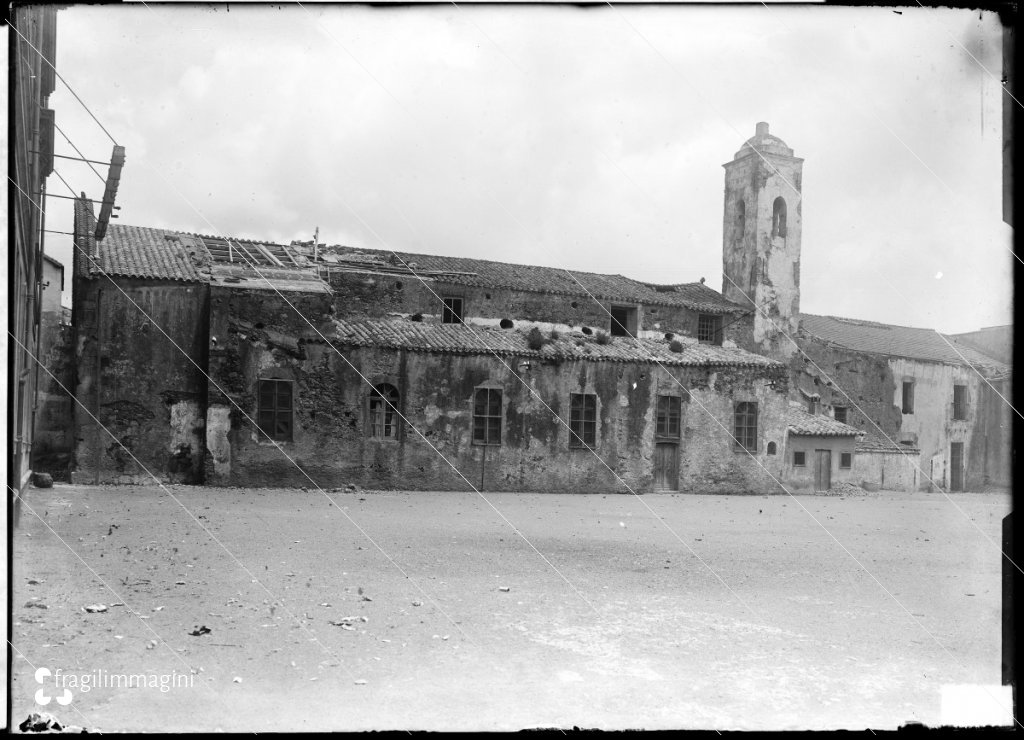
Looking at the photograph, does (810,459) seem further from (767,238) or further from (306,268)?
(306,268)

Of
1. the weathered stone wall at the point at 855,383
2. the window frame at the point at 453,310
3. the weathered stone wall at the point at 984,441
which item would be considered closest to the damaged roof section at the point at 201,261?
the window frame at the point at 453,310

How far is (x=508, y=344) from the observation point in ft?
74.4

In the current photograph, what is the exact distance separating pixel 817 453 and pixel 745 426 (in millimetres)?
3599

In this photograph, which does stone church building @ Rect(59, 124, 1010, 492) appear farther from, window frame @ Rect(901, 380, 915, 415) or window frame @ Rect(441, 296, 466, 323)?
window frame @ Rect(901, 380, 915, 415)

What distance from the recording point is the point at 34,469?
17219 mm

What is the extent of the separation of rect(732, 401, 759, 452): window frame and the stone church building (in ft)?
0.24

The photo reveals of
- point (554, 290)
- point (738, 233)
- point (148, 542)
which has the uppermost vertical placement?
point (738, 233)

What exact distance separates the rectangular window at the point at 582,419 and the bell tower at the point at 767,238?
1058cm

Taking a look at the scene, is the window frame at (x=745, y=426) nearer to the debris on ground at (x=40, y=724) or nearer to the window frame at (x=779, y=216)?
the window frame at (x=779, y=216)

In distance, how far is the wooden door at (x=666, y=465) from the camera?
76.9 ft

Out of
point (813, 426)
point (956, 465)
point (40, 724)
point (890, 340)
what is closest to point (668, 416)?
point (813, 426)

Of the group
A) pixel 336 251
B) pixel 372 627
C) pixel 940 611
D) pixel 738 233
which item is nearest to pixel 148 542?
pixel 372 627

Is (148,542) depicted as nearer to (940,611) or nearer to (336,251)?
(940,611)

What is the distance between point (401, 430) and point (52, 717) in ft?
53.7
